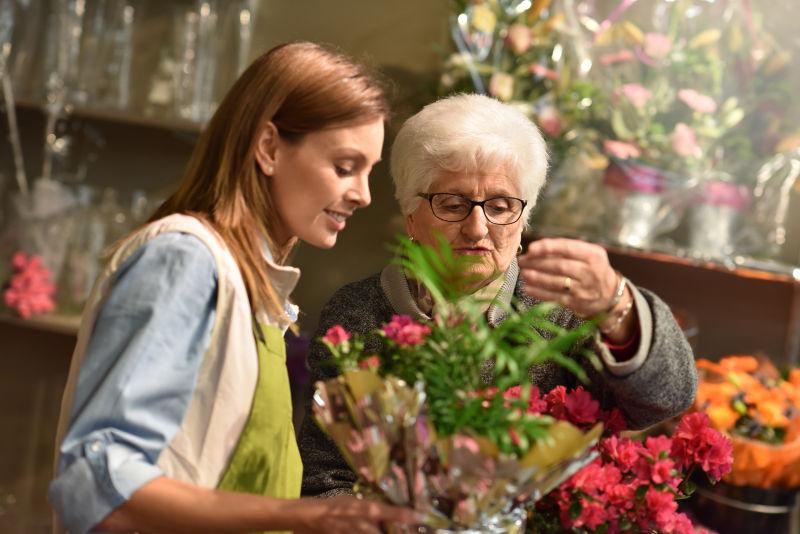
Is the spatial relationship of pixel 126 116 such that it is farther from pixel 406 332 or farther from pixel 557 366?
pixel 406 332

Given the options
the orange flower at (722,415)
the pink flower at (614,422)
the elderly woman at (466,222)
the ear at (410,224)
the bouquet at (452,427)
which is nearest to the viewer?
the bouquet at (452,427)

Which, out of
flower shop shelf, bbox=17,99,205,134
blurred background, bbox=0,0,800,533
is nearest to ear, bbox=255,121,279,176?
blurred background, bbox=0,0,800,533

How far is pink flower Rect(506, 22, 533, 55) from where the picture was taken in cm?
284

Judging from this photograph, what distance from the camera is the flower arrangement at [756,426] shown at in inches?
102

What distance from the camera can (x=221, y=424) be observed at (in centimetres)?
113

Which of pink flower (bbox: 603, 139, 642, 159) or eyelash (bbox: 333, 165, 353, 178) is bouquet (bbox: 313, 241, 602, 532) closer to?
eyelash (bbox: 333, 165, 353, 178)

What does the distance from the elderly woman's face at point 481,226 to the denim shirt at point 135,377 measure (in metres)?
0.59

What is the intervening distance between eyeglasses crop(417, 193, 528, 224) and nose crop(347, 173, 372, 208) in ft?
1.36

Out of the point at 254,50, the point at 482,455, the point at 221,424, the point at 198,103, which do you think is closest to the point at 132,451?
the point at 221,424

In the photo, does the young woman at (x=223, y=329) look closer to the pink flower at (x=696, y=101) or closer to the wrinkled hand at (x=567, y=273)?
the wrinkled hand at (x=567, y=273)

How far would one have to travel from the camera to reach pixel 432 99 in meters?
3.07

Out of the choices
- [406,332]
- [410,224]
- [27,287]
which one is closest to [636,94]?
[410,224]

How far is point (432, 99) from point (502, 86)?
0.99 feet

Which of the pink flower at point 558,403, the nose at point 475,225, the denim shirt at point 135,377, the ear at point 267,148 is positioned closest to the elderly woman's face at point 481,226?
the nose at point 475,225
